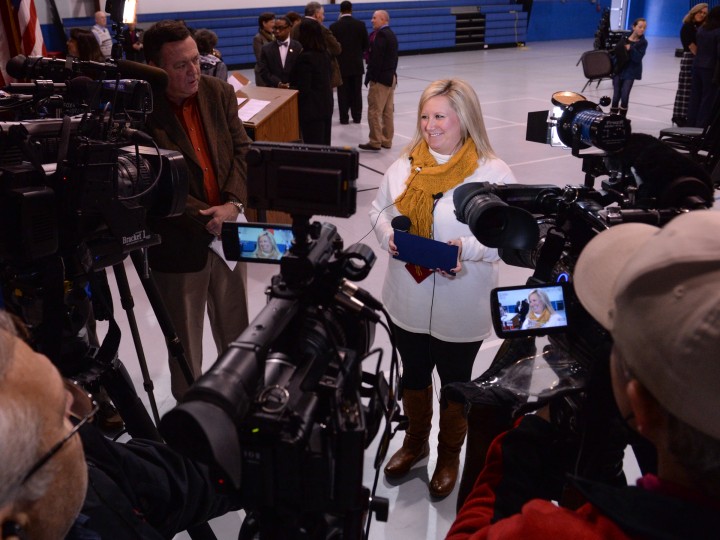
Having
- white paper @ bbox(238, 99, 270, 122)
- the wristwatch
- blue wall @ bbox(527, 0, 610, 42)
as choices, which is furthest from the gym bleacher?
the wristwatch

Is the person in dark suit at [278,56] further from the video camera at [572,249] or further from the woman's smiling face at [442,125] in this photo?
the video camera at [572,249]

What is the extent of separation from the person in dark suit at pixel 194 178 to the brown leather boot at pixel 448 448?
103cm

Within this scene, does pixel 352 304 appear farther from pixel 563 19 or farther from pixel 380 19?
pixel 563 19

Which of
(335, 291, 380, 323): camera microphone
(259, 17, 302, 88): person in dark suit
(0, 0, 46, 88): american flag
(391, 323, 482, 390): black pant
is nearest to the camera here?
(335, 291, 380, 323): camera microphone

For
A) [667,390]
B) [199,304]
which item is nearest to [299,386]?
[667,390]

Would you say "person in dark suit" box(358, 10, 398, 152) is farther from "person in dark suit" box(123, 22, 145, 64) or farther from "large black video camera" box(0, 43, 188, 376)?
"large black video camera" box(0, 43, 188, 376)

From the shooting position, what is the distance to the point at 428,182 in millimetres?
2271

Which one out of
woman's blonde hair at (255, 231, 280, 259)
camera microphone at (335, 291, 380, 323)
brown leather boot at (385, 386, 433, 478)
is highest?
woman's blonde hair at (255, 231, 280, 259)

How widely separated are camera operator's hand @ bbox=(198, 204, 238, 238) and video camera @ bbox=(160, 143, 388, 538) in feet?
4.52

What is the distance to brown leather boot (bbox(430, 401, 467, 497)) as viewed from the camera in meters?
2.40

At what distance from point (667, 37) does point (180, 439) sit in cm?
2297

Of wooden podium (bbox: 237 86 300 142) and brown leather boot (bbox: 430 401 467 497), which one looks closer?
brown leather boot (bbox: 430 401 467 497)

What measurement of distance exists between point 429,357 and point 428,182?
66cm

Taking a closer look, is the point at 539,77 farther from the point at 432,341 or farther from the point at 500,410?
the point at 500,410
